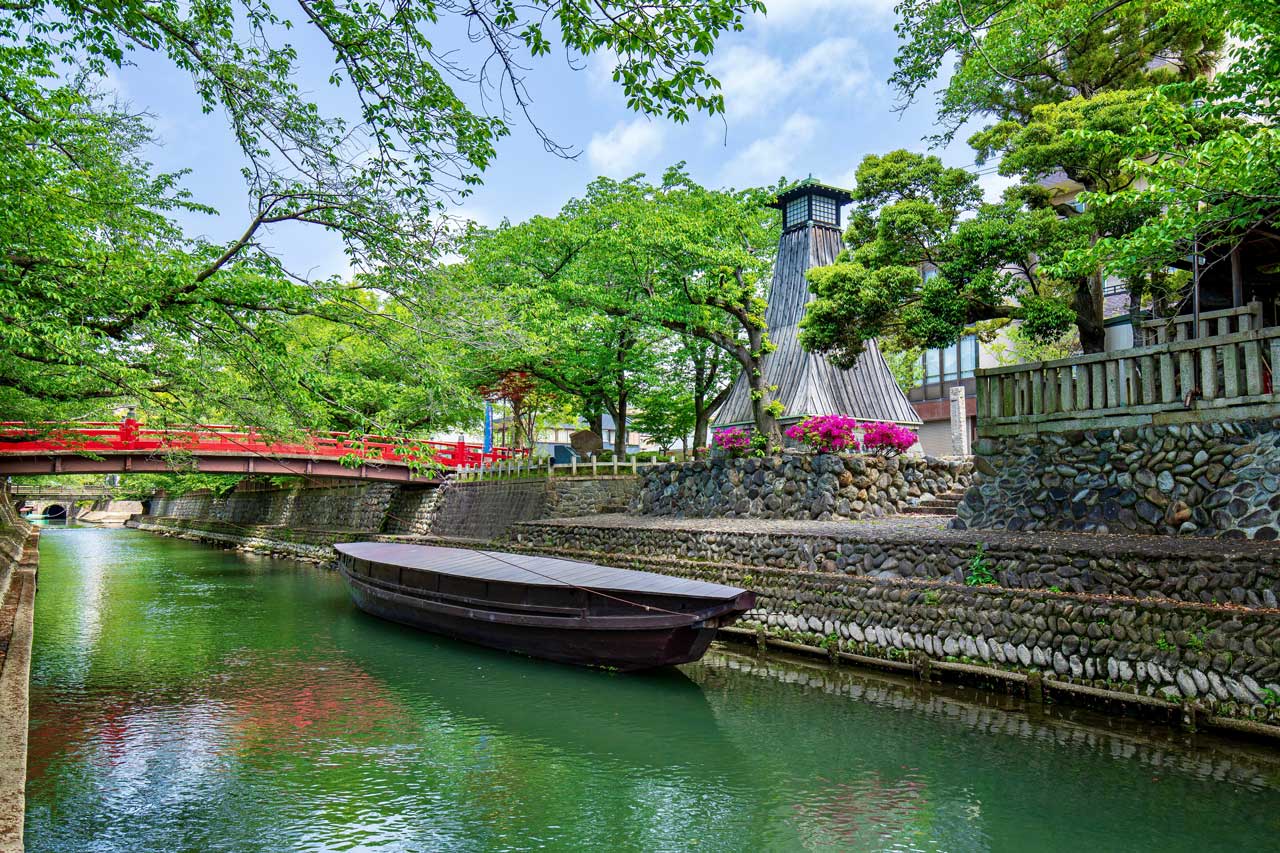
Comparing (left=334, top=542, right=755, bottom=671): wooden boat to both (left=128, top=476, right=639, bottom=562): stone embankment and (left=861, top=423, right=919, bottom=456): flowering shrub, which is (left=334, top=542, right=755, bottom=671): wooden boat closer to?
(left=861, top=423, right=919, bottom=456): flowering shrub

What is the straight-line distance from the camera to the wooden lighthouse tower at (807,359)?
24547 mm

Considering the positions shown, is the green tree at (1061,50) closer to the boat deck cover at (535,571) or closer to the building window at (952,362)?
the boat deck cover at (535,571)

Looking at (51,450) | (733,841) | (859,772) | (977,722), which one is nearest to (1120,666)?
(977,722)

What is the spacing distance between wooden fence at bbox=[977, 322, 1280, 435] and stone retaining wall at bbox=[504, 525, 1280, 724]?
10.2ft

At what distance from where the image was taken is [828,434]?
58.2ft

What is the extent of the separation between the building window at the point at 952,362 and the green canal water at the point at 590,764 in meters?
23.2

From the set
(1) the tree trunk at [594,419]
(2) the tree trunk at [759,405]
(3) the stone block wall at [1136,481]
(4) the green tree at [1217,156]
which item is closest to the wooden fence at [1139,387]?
(3) the stone block wall at [1136,481]

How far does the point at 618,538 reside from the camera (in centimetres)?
1852

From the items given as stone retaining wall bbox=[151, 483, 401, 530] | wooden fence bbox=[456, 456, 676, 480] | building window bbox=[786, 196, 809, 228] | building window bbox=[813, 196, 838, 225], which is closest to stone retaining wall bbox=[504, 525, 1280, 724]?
wooden fence bbox=[456, 456, 676, 480]

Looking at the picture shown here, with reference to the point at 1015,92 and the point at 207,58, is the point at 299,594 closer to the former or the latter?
the point at 207,58

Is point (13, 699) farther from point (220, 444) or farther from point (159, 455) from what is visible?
point (220, 444)

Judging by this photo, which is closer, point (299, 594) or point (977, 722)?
point (977, 722)

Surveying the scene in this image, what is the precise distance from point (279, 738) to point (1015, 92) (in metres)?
17.6

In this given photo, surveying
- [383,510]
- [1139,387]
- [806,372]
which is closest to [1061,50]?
[1139,387]
